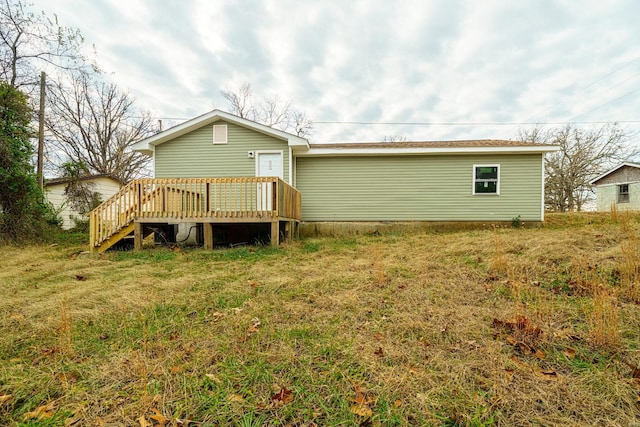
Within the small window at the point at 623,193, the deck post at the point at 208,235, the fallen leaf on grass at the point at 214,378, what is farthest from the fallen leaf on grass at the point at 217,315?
the small window at the point at 623,193

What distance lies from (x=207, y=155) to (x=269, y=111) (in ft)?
48.1

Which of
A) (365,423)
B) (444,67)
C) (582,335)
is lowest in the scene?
(365,423)

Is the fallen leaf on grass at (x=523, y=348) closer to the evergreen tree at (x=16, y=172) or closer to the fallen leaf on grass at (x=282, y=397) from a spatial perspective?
the fallen leaf on grass at (x=282, y=397)

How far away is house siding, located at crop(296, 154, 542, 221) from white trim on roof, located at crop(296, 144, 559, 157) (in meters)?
0.25

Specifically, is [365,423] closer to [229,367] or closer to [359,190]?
[229,367]

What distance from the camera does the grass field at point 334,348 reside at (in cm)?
166

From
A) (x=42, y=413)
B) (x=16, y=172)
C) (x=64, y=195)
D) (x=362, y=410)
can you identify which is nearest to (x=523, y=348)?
(x=362, y=410)

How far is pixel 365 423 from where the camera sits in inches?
62.0

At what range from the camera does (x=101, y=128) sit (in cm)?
2106

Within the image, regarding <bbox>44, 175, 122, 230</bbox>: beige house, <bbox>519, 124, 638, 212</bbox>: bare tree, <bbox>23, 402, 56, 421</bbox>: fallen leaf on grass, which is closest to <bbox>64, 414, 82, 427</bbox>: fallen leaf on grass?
<bbox>23, 402, 56, 421</bbox>: fallen leaf on grass

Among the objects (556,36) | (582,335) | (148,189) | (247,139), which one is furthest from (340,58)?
(582,335)

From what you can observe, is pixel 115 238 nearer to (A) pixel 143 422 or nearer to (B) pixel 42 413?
(B) pixel 42 413

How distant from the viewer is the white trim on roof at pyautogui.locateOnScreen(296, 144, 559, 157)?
9352 millimetres

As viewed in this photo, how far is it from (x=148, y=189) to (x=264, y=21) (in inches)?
331
